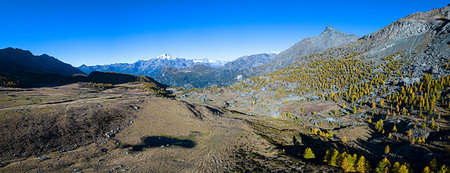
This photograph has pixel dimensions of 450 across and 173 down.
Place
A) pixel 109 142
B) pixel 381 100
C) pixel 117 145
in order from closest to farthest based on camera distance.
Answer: pixel 117 145 < pixel 109 142 < pixel 381 100

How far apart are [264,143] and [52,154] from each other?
51730 mm

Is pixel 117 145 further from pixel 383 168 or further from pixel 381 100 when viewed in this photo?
pixel 381 100

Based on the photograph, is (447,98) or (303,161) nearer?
(303,161)

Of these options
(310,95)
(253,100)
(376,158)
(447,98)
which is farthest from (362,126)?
(253,100)

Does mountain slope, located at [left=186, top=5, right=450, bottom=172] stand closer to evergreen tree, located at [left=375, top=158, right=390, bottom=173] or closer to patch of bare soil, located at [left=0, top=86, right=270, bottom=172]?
evergreen tree, located at [left=375, top=158, right=390, bottom=173]

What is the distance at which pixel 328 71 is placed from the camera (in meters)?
188

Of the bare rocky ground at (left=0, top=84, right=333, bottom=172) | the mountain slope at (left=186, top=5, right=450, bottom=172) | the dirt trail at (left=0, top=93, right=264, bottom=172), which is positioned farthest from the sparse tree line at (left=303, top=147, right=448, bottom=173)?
the dirt trail at (left=0, top=93, right=264, bottom=172)

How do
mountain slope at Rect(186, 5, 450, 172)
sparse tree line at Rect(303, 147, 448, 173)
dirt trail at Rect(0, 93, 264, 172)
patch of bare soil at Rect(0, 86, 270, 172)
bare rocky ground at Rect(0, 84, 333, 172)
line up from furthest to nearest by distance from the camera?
mountain slope at Rect(186, 5, 450, 172) < sparse tree line at Rect(303, 147, 448, 173) < bare rocky ground at Rect(0, 84, 333, 172) < patch of bare soil at Rect(0, 86, 270, 172) < dirt trail at Rect(0, 93, 264, 172)

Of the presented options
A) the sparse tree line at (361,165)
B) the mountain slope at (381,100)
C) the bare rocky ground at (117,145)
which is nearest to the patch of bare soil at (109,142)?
the bare rocky ground at (117,145)

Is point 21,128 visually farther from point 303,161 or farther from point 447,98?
point 447,98

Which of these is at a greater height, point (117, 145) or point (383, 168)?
point (117, 145)

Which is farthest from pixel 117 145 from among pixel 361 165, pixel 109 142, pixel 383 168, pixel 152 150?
pixel 383 168

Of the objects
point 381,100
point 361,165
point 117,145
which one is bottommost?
point 361,165

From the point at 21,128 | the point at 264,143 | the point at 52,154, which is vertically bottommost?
the point at 264,143
